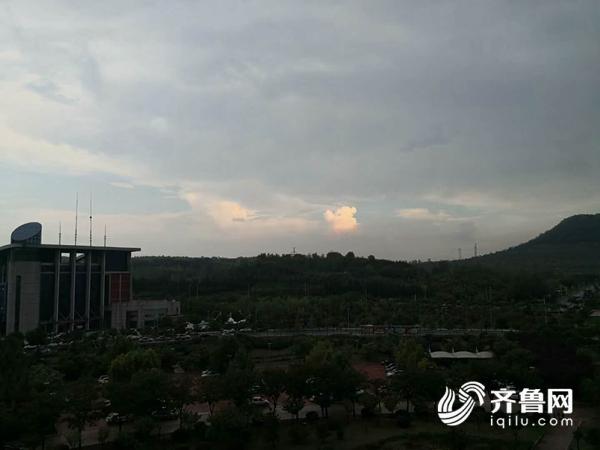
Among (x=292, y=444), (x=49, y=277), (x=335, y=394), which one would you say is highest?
(x=49, y=277)

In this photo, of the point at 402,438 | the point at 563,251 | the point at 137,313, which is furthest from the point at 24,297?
the point at 563,251

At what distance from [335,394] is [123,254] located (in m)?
39.8

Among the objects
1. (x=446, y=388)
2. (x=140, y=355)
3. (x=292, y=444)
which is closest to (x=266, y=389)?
(x=292, y=444)

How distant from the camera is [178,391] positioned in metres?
18.6

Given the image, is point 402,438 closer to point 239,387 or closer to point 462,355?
point 239,387

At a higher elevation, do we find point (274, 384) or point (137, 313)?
point (137, 313)

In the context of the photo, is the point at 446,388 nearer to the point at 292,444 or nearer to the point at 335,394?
the point at 335,394

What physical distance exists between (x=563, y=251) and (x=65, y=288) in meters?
135

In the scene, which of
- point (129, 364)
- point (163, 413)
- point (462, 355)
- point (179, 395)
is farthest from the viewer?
point (462, 355)

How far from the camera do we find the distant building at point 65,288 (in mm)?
44688

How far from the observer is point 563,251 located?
142 m

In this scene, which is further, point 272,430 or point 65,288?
point 65,288

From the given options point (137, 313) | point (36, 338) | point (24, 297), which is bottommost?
point (36, 338)

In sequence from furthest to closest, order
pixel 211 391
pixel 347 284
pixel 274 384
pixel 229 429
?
pixel 347 284
pixel 274 384
pixel 211 391
pixel 229 429
